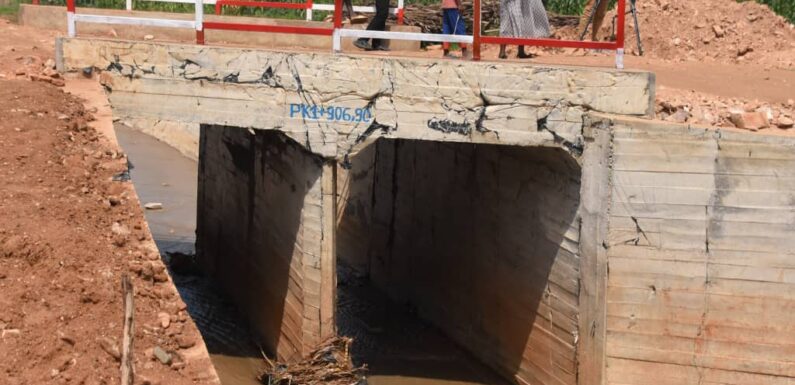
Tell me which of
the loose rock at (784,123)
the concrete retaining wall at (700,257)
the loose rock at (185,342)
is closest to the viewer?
the loose rock at (185,342)

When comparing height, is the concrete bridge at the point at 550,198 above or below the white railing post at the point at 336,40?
below

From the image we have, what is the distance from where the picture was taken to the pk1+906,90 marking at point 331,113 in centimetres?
1041

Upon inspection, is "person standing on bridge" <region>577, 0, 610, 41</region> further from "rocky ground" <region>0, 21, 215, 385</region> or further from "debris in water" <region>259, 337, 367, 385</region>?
"rocky ground" <region>0, 21, 215, 385</region>

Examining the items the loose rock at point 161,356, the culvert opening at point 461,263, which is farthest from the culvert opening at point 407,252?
the loose rock at point 161,356

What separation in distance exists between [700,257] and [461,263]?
3664 millimetres

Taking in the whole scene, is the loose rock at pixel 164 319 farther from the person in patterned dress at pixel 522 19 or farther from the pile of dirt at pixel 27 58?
the person in patterned dress at pixel 522 19

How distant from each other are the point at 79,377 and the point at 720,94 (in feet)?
23.9

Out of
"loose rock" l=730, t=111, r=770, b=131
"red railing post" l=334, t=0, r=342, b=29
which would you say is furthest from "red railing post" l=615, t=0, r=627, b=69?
"red railing post" l=334, t=0, r=342, b=29

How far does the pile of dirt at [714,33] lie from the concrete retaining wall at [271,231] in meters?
5.78

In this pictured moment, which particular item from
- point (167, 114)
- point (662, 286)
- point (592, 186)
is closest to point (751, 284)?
point (662, 286)

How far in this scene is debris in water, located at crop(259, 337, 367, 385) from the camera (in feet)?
34.2

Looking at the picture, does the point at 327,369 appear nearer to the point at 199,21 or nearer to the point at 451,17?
the point at 199,21

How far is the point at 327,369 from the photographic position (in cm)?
1048

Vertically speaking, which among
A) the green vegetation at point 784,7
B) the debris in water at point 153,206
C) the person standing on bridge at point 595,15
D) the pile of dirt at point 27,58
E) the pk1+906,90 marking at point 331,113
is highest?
the green vegetation at point 784,7
